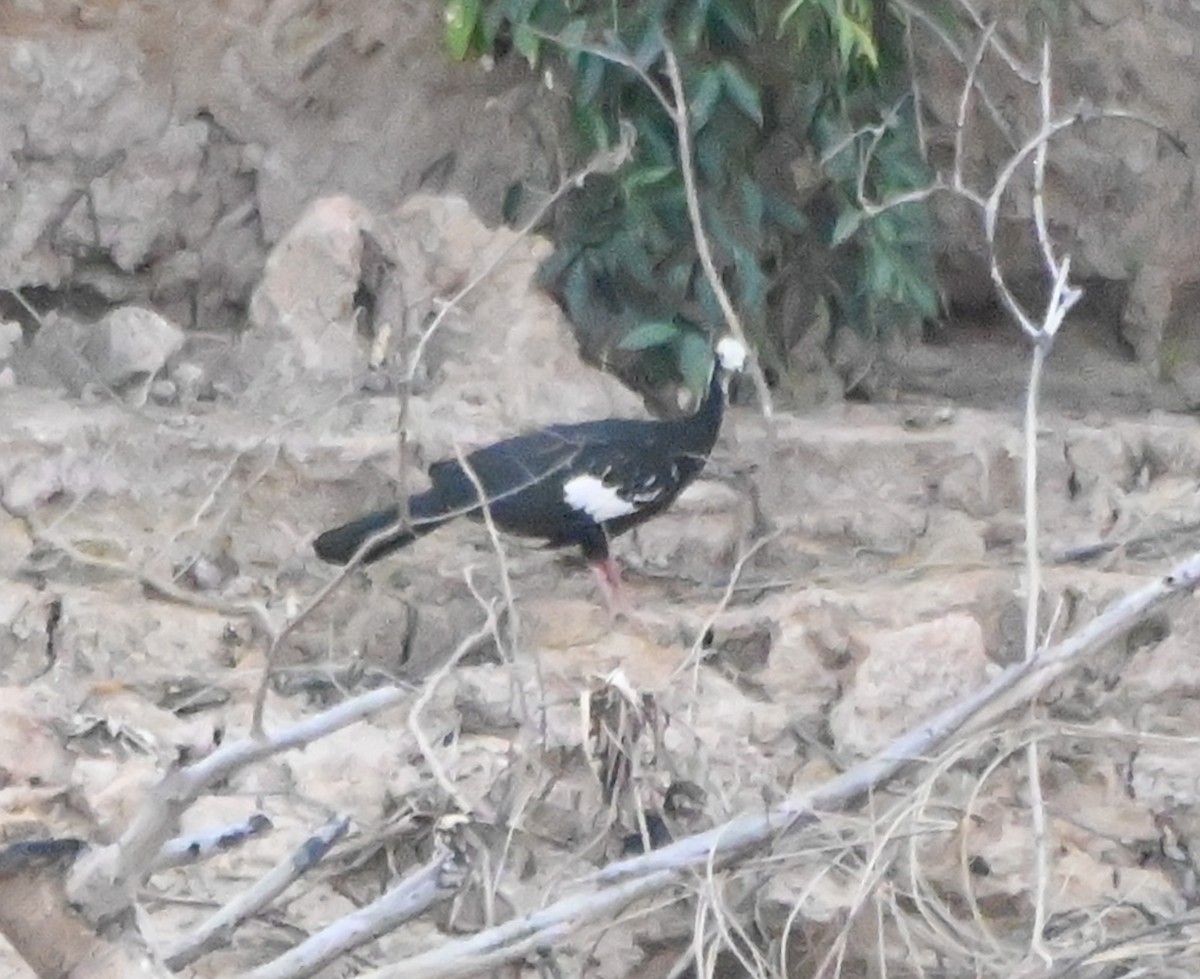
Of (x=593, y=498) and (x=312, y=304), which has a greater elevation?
(x=312, y=304)

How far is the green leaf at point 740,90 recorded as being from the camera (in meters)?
2.84

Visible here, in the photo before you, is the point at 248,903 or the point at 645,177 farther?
the point at 645,177

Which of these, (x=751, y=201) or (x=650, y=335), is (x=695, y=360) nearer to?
(x=650, y=335)

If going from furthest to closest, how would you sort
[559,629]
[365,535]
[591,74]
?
[591,74], [559,629], [365,535]

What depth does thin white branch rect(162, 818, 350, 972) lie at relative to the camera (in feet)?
5.11

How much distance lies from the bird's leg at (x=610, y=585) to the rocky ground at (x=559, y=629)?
5 cm

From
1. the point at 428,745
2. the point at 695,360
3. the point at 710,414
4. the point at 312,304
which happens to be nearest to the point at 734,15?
the point at 695,360

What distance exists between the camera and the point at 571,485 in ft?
8.00

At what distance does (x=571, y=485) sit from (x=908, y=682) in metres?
0.55

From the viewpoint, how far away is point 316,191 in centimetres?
322

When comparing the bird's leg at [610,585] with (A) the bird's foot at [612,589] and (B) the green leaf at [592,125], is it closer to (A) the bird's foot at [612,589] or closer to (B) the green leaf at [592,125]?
(A) the bird's foot at [612,589]

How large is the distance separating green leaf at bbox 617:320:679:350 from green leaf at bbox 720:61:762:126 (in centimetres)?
38

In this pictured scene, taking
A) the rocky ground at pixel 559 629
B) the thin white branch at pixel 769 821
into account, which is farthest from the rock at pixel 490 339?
the thin white branch at pixel 769 821

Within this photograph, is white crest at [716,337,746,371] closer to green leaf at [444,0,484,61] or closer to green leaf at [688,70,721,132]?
green leaf at [688,70,721,132]
